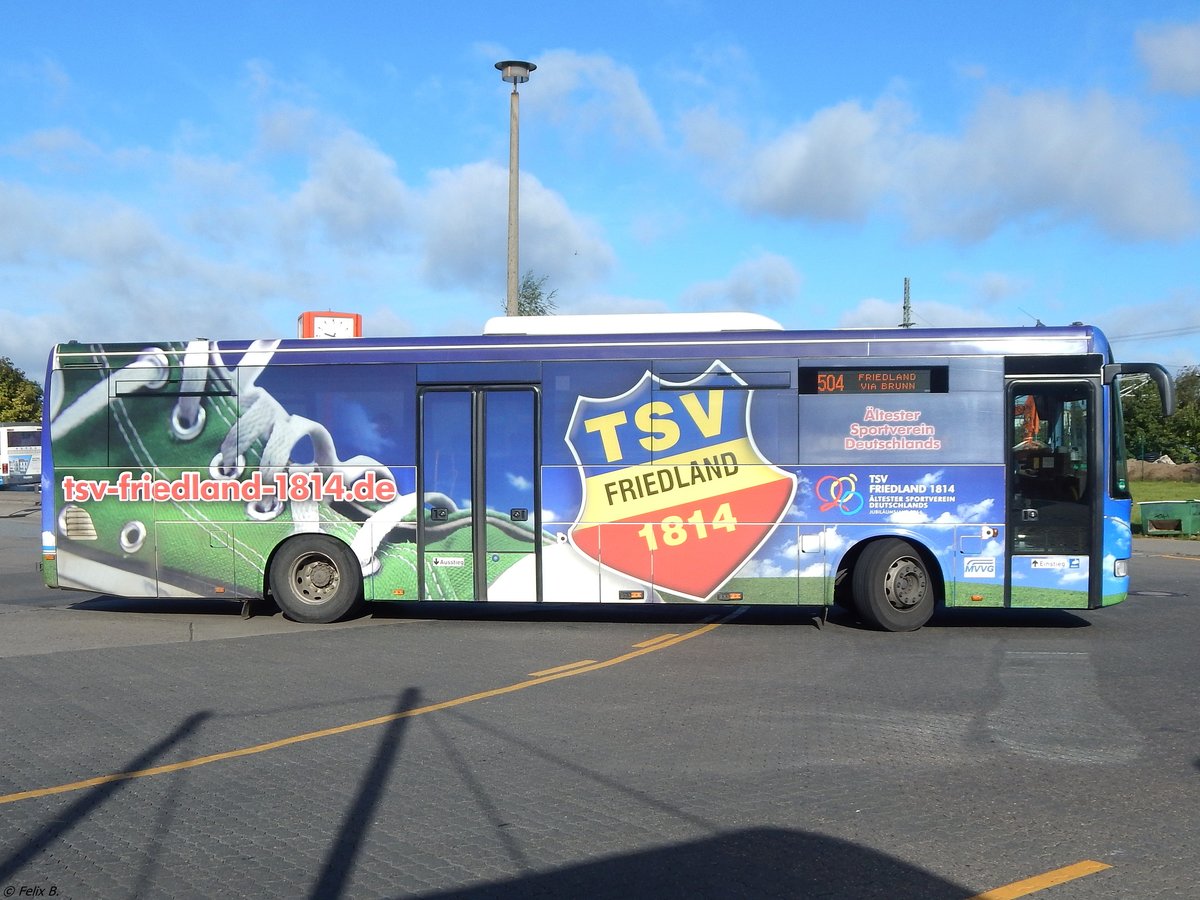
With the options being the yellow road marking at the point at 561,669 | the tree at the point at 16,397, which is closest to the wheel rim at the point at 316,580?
the yellow road marking at the point at 561,669

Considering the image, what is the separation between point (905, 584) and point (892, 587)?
0.47ft

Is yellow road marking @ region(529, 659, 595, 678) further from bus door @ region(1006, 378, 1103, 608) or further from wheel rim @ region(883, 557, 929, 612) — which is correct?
bus door @ region(1006, 378, 1103, 608)

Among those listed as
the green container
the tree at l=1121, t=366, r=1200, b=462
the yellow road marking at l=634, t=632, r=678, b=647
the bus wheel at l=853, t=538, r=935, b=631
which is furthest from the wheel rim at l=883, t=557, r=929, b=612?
the tree at l=1121, t=366, r=1200, b=462

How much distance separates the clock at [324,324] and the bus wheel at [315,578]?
3420mm

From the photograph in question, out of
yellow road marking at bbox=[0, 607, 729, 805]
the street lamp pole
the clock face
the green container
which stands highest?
the street lamp pole

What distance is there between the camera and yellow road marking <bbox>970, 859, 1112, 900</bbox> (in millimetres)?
4859

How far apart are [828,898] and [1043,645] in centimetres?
A: 769

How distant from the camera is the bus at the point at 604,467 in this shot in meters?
12.2

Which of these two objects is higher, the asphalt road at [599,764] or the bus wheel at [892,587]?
the bus wheel at [892,587]

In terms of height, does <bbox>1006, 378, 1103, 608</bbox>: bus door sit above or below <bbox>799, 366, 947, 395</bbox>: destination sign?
below

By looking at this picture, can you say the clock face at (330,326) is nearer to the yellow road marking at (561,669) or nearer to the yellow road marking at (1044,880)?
the yellow road marking at (561,669)

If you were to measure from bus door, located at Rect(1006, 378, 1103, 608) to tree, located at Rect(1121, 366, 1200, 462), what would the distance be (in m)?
41.6

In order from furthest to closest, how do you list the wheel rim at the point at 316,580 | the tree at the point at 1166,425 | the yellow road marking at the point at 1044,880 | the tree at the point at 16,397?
the tree at the point at 16,397 < the tree at the point at 1166,425 < the wheel rim at the point at 316,580 < the yellow road marking at the point at 1044,880

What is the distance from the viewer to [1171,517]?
2747 centimetres
